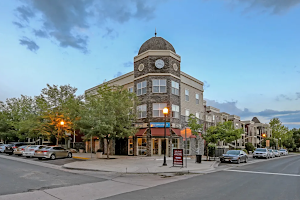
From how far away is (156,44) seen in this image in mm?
32312

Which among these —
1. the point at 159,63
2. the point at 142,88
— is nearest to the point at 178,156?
the point at 142,88

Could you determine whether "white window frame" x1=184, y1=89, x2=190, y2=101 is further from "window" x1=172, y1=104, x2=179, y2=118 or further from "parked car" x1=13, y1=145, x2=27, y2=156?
"parked car" x1=13, y1=145, x2=27, y2=156

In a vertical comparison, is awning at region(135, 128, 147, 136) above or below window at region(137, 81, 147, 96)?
below

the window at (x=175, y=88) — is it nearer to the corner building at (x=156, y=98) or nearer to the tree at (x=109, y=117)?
the corner building at (x=156, y=98)

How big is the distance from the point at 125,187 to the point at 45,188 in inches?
140

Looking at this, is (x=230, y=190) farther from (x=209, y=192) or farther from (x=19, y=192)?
(x=19, y=192)

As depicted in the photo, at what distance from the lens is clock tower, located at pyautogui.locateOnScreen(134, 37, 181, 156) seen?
3030 centimetres

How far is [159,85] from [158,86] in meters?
0.18

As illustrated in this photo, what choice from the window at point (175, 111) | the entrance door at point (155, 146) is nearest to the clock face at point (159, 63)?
the window at point (175, 111)

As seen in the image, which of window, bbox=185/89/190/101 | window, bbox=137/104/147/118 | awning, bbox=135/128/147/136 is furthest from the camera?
window, bbox=185/89/190/101

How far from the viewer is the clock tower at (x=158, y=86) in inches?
1193

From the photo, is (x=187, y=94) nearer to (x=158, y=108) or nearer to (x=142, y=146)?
(x=158, y=108)

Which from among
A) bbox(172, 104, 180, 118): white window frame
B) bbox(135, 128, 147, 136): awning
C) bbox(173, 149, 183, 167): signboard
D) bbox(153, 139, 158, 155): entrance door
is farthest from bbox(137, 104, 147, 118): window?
bbox(173, 149, 183, 167): signboard

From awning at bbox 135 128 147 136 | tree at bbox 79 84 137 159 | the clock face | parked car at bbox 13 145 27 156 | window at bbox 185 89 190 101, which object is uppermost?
the clock face
